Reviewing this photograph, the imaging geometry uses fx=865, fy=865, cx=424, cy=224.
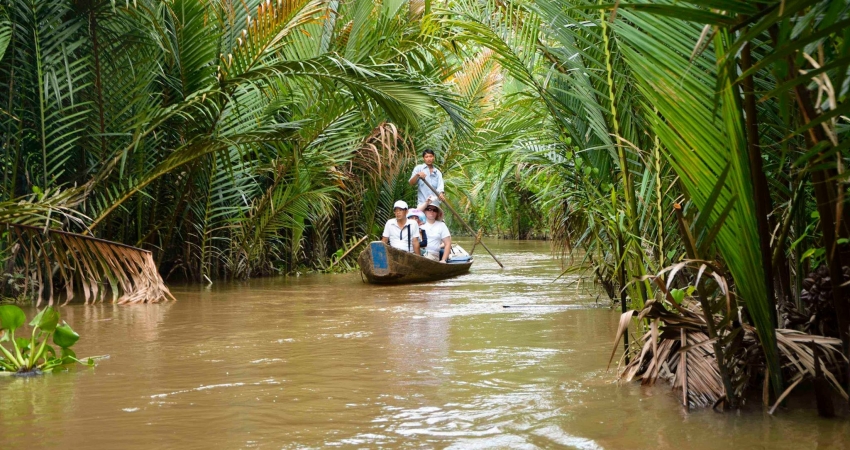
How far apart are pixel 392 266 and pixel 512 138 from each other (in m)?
3.08

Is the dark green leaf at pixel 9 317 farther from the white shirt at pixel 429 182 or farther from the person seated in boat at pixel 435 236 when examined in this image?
the white shirt at pixel 429 182

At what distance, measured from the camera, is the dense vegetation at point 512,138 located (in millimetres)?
3141

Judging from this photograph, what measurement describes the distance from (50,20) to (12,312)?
472 centimetres

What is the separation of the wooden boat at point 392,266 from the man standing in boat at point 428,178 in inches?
73.0

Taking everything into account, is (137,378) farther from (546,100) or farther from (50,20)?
(50,20)

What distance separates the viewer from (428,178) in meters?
14.4

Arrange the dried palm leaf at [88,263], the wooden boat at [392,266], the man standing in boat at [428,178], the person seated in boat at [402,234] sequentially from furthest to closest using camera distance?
the man standing in boat at [428,178] → the person seated in boat at [402,234] → the wooden boat at [392,266] → the dried palm leaf at [88,263]

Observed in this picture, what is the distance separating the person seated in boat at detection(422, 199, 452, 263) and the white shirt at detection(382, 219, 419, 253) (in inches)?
16.7

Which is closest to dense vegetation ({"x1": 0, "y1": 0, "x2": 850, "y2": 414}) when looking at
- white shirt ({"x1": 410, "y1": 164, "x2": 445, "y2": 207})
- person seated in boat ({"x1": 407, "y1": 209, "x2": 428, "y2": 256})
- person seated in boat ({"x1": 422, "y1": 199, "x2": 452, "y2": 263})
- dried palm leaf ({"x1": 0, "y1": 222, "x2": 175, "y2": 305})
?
dried palm leaf ({"x1": 0, "y1": 222, "x2": 175, "y2": 305})

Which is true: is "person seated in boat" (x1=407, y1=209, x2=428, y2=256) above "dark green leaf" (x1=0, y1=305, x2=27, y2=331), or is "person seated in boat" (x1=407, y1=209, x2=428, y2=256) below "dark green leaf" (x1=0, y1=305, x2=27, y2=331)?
above

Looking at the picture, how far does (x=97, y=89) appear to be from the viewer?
9.27 meters

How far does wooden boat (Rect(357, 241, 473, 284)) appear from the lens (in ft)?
39.0

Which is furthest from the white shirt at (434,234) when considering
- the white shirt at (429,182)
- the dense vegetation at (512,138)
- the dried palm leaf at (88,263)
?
the dried palm leaf at (88,263)

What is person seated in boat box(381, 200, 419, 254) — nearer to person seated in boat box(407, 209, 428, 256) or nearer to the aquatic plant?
person seated in boat box(407, 209, 428, 256)
